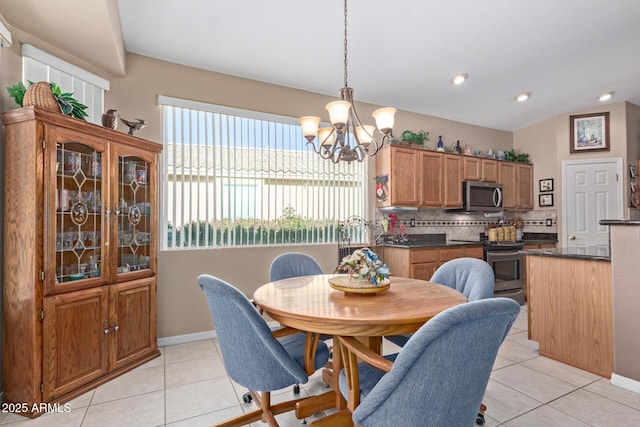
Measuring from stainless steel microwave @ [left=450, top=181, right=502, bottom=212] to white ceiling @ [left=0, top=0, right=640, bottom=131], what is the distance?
4.21 feet

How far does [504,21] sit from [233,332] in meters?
3.48

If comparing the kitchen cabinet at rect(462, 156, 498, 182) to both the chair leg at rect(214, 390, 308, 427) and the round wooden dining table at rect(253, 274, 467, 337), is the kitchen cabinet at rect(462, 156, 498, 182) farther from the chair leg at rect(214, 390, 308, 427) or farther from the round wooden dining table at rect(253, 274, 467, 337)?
the chair leg at rect(214, 390, 308, 427)

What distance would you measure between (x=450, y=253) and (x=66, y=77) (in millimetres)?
4409

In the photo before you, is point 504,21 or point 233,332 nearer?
point 233,332

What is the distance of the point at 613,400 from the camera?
2178 millimetres

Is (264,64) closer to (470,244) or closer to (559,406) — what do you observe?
(470,244)

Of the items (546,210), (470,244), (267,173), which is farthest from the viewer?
(546,210)

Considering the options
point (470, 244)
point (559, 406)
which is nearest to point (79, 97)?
point (559, 406)

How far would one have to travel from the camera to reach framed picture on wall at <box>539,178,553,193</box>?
548 cm

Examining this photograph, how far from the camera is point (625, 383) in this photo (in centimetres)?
234

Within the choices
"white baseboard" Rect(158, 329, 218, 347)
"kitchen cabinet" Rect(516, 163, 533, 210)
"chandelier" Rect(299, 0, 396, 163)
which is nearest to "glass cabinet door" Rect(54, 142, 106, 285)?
"white baseboard" Rect(158, 329, 218, 347)

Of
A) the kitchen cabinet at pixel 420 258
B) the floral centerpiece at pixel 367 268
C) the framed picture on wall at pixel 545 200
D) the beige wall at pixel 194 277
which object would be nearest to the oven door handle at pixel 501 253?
the kitchen cabinet at pixel 420 258

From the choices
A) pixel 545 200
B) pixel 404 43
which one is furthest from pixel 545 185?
pixel 404 43

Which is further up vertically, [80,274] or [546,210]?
[546,210]
